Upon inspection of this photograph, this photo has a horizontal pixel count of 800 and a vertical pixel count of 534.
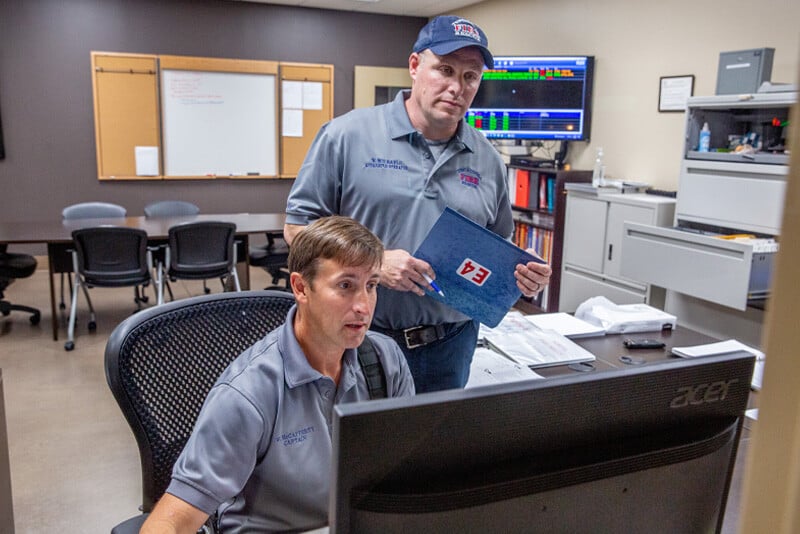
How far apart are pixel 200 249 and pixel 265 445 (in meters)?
3.91

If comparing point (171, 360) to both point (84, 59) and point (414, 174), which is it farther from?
point (84, 59)

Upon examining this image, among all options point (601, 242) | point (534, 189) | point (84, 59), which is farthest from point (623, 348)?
point (84, 59)

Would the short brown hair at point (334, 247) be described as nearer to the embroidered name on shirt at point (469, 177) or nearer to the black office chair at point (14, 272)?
the embroidered name on shirt at point (469, 177)

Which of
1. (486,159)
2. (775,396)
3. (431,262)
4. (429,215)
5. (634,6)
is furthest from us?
(634,6)

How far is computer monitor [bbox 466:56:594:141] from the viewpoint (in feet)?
16.8

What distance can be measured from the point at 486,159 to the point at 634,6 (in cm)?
362

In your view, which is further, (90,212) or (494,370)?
(90,212)

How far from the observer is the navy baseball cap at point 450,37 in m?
1.72

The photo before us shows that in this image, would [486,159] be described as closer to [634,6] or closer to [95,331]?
[634,6]

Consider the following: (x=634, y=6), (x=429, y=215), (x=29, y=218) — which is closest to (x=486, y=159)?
(x=429, y=215)

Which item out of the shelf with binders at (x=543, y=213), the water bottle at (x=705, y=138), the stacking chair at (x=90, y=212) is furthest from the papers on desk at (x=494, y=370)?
the stacking chair at (x=90, y=212)

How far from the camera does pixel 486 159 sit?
1.96 m

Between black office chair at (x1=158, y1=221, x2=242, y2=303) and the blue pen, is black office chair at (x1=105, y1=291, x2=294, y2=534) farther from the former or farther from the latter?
black office chair at (x1=158, y1=221, x2=242, y2=303)

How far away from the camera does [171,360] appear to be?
146 cm
